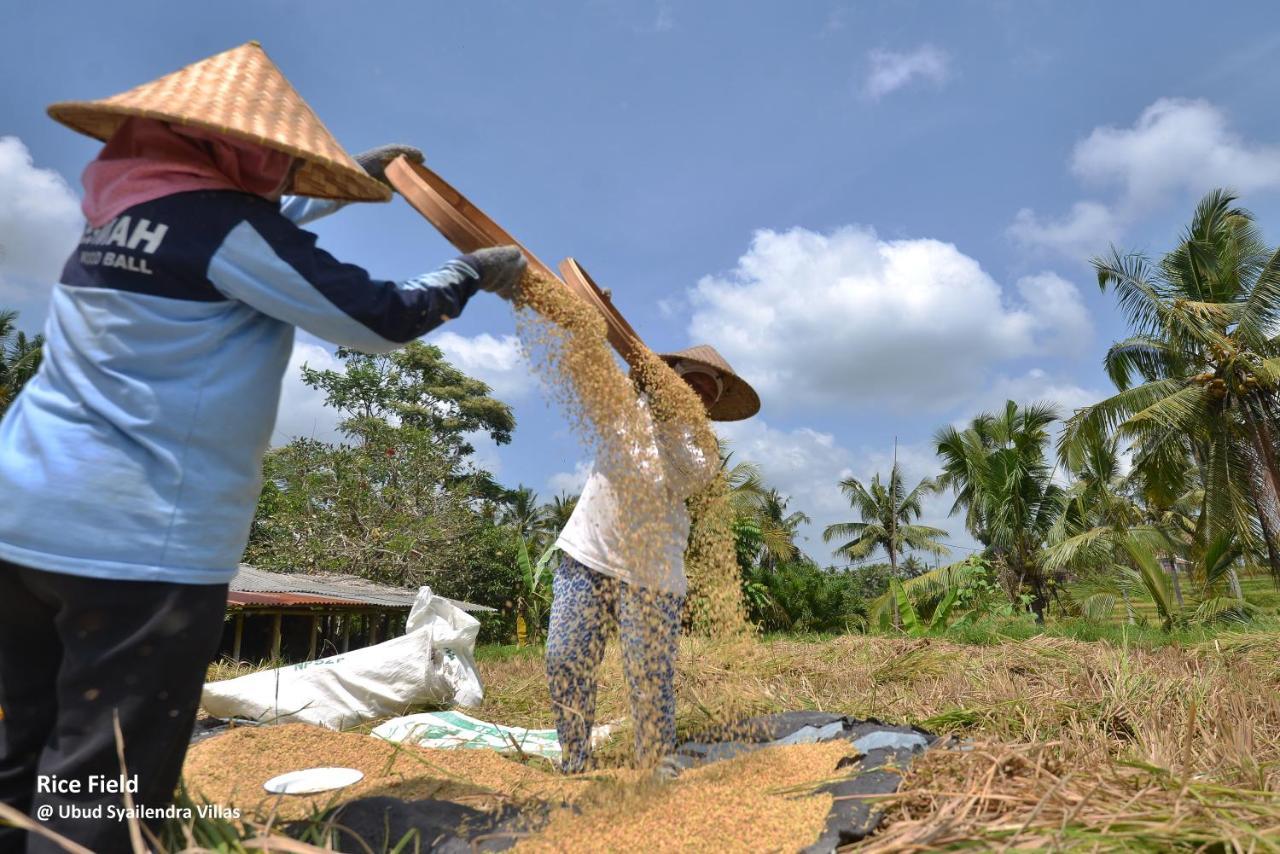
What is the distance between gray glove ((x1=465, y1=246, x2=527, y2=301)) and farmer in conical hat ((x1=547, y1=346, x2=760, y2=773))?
67 cm

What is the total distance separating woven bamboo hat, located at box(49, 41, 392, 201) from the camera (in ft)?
4.09

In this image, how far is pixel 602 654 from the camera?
2311 millimetres

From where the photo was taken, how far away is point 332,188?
156 centimetres

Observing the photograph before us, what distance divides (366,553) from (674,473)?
14.9 m

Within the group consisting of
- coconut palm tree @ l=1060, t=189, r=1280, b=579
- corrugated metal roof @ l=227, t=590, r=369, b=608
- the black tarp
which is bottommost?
the black tarp

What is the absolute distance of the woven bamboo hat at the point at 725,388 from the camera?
2621mm

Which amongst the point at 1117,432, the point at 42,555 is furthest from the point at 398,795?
the point at 1117,432

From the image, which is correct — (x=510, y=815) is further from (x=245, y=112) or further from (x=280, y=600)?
(x=280, y=600)

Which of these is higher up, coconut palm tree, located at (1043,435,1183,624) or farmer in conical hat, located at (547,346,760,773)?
coconut palm tree, located at (1043,435,1183,624)

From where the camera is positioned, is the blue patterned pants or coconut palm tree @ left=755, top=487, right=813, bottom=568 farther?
coconut palm tree @ left=755, top=487, right=813, bottom=568

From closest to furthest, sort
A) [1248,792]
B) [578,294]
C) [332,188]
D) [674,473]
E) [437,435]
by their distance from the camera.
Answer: [1248,792]
[332,188]
[578,294]
[674,473]
[437,435]

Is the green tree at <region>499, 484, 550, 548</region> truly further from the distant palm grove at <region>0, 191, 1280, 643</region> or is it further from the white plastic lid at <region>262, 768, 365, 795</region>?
the white plastic lid at <region>262, 768, 365, 795</region>

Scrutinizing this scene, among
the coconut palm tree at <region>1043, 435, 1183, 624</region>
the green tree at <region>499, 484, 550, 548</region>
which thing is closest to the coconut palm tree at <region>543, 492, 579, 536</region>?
the green tree at <region>499, 484, 550, 548</region>

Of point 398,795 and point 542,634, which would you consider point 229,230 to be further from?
point 542,634
